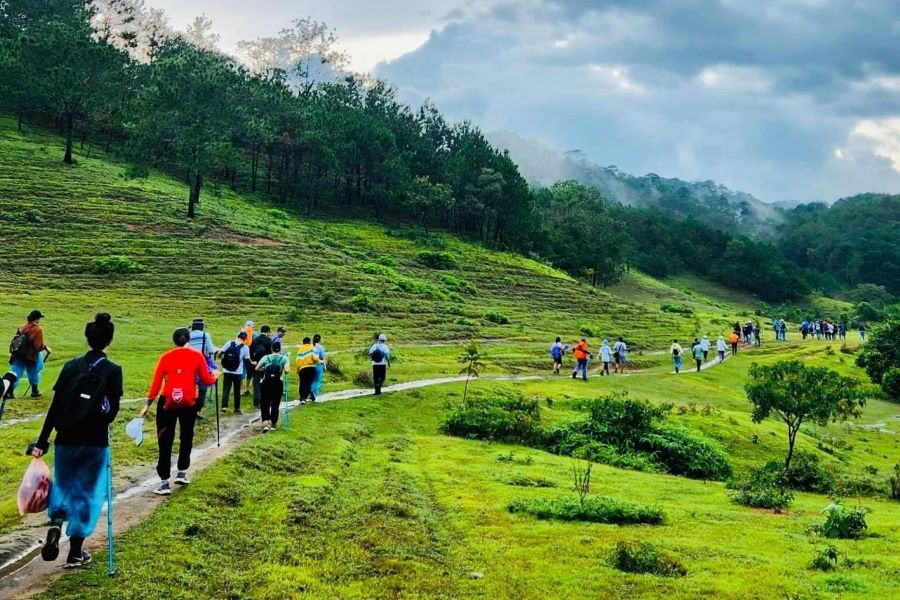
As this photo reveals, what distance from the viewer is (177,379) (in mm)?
10797

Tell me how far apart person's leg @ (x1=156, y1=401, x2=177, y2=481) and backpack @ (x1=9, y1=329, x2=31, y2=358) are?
10214 mm

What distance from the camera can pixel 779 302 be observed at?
432 feet

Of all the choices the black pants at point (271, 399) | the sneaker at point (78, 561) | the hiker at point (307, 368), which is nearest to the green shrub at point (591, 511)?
the sneaker at point (78, 561)

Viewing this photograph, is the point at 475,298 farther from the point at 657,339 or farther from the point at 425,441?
the point at 425,441

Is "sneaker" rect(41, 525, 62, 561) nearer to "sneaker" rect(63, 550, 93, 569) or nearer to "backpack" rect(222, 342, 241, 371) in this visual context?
"sneaker" rect(63, 550, 93, 569)

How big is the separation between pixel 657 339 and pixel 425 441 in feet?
141

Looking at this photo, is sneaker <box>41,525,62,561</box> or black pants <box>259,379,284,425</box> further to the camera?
black pants <box>259,379,284,425</box>

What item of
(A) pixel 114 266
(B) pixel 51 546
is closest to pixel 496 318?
(A) pixel 114 266

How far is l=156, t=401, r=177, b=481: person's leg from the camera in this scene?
10760 mm

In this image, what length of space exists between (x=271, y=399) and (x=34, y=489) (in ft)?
33.3

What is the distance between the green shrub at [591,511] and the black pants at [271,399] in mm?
7656

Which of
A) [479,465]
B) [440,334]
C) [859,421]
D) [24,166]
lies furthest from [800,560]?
[24,166]

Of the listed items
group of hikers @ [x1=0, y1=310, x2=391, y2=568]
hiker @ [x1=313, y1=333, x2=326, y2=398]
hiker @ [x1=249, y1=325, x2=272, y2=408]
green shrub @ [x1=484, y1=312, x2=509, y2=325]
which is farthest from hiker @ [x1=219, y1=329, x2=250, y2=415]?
green shrub @ [x1=484, y1=312, x2=509, y2=325]

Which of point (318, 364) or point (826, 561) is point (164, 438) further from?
point (318, 364)
